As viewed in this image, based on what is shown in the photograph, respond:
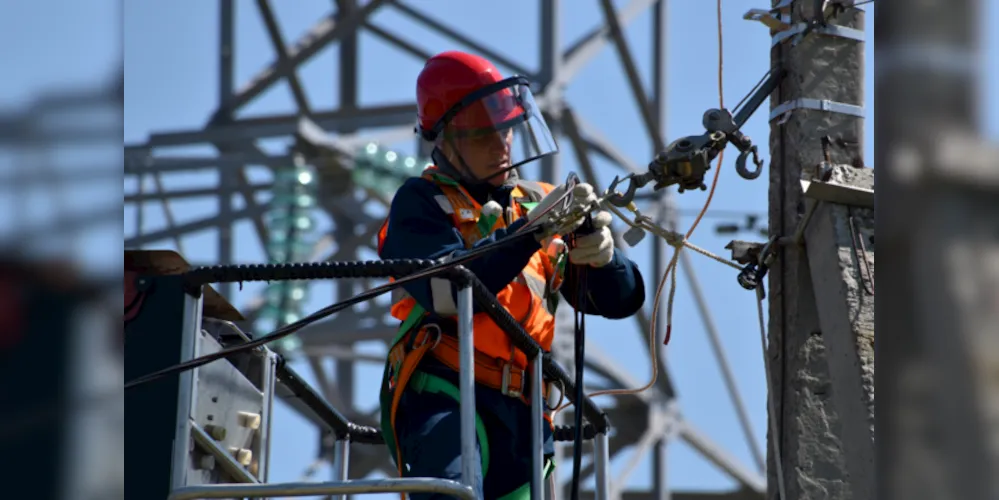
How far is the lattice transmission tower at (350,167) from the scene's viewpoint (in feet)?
49.1

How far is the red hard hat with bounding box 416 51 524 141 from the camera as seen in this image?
Answer: 16.6 feet

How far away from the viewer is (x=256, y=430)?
4949 millimetres

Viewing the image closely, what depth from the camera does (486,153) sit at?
16.5ft

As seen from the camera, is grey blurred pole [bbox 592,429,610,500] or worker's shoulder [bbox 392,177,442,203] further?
grey blurred pole [bbox 592,429,610,500]

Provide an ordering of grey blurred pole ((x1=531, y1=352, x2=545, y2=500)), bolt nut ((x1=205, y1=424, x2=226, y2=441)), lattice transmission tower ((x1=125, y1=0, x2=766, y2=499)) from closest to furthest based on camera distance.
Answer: grey blurred pole ((x1=531, y1=352, x2=545, y2=500))
bolt nut ((x1=205, y1=424, x2=226, y2=441))
lattice transmission tower ((x1=125, y1=0, x2=766, y2=499))

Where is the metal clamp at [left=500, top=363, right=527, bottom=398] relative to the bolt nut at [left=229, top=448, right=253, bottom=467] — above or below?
above

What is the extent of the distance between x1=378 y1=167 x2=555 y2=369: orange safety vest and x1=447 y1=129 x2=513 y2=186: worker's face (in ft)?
0.29

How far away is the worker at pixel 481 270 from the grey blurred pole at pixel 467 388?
21.4 inches

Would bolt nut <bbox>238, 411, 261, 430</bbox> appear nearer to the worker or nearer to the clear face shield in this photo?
the worker

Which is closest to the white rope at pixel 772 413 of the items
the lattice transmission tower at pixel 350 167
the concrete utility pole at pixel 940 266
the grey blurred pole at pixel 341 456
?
the grey blurred pole at pixel 341 456

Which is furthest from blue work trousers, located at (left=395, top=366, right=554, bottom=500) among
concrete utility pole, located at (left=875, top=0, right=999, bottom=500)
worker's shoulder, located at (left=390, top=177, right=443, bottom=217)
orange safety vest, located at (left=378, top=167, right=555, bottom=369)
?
concrete utility pole, located at (left=875, top=0, right=999, bottom=500)

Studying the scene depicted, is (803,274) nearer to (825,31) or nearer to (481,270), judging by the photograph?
(825,31)

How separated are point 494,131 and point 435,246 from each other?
1.92 ft

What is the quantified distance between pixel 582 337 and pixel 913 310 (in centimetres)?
309
